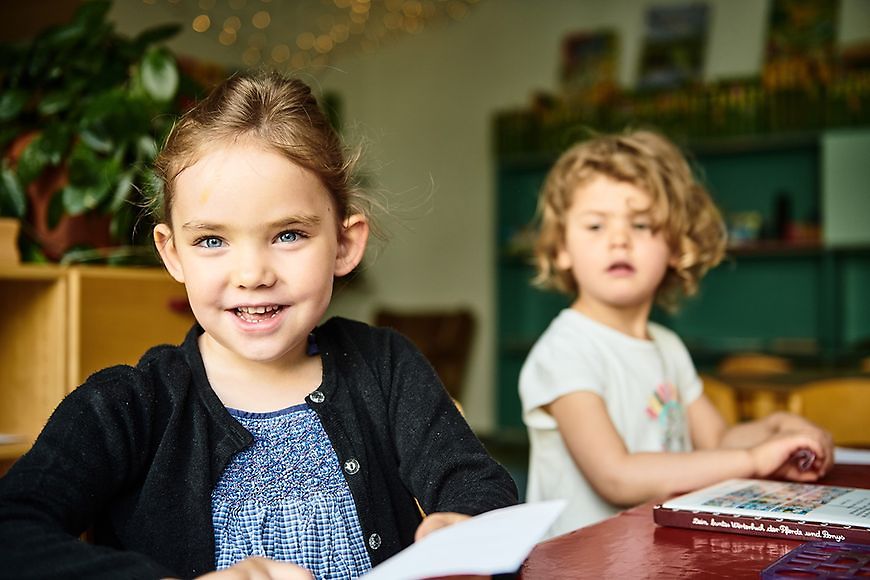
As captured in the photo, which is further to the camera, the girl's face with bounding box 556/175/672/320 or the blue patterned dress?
the girl's face with bounding box 556/175/672/320

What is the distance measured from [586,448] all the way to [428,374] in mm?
362

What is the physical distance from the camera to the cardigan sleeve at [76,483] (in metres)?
0.69

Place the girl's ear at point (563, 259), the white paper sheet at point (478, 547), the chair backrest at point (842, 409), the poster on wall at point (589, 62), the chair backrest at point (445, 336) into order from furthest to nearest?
the chair backrest at point (445, 336) → the poster on wall at point (589, 62) → the chair backrest at point (842, 409) → the girl's ear at point (563, 259) → the white paper sheet at point (478, 547)

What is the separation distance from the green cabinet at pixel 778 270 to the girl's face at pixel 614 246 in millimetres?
3334

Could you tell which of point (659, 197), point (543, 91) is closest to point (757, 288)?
point (543, 91)

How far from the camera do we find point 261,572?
2.29 feet

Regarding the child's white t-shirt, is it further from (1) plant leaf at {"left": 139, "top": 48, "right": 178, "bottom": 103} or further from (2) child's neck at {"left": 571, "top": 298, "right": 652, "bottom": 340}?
(1) plant leaf at {"left": 139, "top": 48, "right": 178, "bottom": 103}

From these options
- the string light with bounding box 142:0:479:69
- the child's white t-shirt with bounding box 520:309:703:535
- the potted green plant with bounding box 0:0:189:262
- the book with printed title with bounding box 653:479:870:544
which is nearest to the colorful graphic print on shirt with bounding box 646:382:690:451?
the child's white t-shirt with bounding box 520:309:703:535

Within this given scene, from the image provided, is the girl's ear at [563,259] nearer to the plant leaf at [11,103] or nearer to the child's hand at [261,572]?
the child's hand at [261,572]

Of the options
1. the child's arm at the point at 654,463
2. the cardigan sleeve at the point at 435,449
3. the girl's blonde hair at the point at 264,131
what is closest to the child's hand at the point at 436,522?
the cardigan sleeve at the point at 435,449

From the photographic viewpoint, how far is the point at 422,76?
6934mm

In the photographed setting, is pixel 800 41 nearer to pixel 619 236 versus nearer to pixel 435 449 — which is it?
pixel 619 236

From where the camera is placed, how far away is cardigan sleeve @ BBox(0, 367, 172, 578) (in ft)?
2.28

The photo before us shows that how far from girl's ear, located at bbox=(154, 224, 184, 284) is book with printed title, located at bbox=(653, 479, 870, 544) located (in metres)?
0.56
